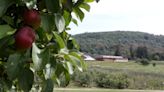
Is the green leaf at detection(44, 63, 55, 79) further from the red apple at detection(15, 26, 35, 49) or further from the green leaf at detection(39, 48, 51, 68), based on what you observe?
the red apple at detection(15, 26, 35, 49)

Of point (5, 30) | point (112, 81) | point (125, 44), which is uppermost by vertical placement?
point (5, 30)

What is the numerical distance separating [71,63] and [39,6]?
0.25 meters

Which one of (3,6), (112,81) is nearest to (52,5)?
(3,6)

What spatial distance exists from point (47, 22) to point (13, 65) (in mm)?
182

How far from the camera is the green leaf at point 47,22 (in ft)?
4.98

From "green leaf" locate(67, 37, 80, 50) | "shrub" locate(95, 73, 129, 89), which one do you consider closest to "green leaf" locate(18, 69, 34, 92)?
"green leaf" locate(67, 37, 80, 50)

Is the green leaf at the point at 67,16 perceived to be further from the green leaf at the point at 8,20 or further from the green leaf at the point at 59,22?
the green leaf at the point at 8,20

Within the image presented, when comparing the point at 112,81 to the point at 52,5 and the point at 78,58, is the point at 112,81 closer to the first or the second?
the point at 78,58

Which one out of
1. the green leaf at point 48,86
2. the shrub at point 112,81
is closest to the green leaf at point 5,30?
the green leaf at point 48,86

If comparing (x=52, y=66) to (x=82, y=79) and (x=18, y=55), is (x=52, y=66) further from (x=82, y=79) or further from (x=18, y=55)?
(x=82, y=79)

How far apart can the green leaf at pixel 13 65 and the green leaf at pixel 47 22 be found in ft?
0.43

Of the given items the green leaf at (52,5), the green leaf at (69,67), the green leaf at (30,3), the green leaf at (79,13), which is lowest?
the green leaf at (69,67)

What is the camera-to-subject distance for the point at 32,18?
1430 millimetres

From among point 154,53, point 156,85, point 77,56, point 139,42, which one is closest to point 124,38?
point 139,42
